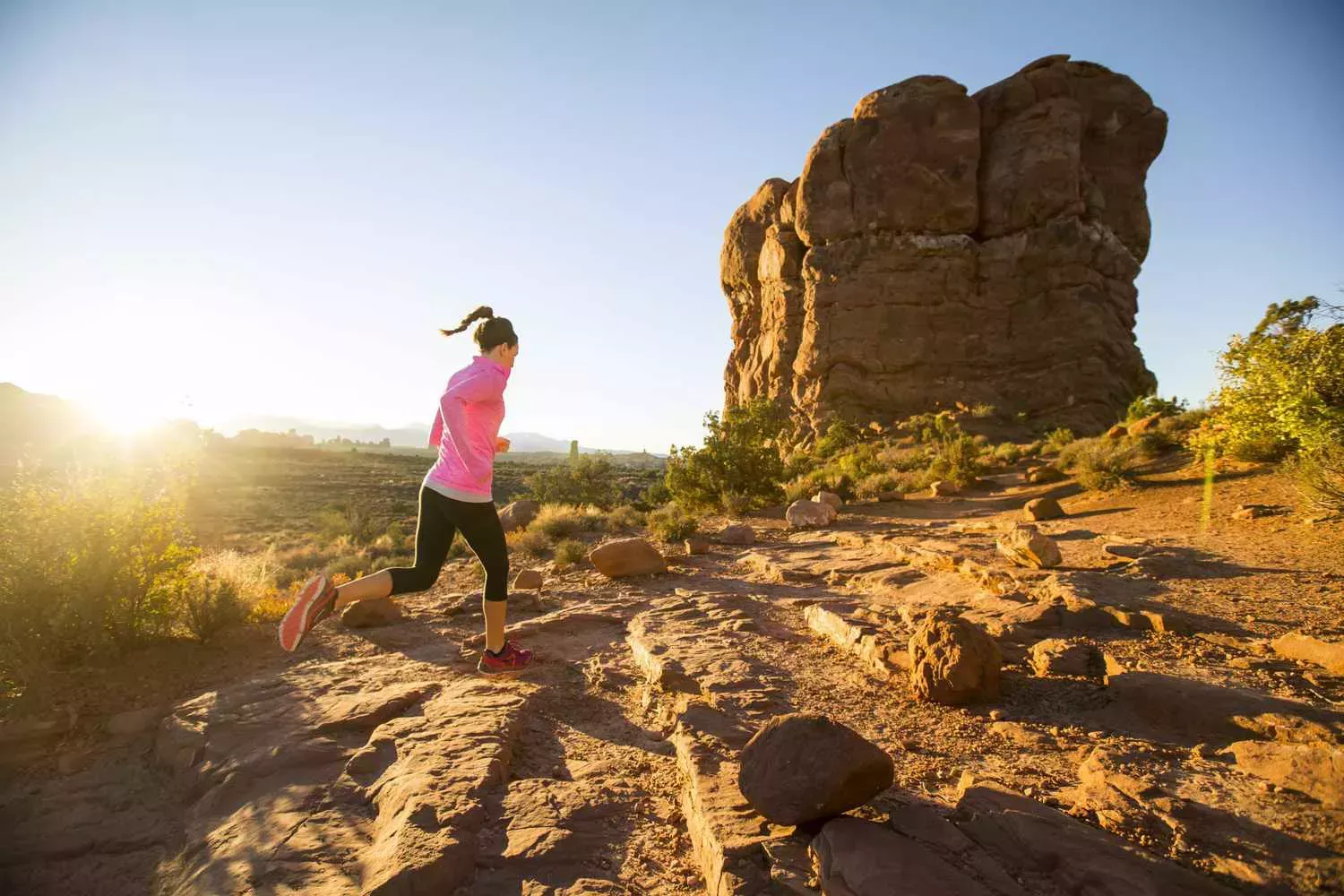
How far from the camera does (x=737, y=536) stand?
9102 mm

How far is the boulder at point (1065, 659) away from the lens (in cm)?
332

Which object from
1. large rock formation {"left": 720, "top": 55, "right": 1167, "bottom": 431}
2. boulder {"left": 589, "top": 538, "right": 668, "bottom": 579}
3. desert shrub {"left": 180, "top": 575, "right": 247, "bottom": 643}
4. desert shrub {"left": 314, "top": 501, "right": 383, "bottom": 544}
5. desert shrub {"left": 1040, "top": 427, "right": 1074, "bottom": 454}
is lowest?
desert shrub {"left": 314, "top": 501, "right": 383, "bottom": 544}

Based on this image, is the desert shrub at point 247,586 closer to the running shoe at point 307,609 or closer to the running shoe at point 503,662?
the running shoe at point 307,609

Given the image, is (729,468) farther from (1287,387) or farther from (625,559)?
(1287,387)

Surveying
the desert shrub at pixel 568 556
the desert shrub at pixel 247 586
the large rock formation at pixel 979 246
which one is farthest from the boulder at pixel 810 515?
the large rock formation at pixel 979 246

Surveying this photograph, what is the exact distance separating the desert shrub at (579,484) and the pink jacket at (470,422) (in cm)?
1115

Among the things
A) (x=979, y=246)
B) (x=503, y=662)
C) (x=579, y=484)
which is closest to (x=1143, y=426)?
(x=579, y=484)

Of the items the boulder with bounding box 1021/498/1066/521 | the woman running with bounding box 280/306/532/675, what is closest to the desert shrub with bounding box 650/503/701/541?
the boulder with bounding box 1021/498/1066/521

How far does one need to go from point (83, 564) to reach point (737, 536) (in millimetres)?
7011

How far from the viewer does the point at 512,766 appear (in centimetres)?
286

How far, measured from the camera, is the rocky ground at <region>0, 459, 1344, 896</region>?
6.40 ft

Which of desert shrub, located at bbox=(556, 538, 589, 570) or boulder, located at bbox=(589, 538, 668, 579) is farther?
desert shrub, located at bbox=(556, 538, 589, 570)

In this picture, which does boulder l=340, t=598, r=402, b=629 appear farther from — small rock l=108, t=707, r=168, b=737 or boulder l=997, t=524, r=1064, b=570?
boulder l=997, t=524, r=1064, b=570

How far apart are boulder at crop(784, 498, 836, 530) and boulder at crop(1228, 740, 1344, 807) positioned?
7.18m
